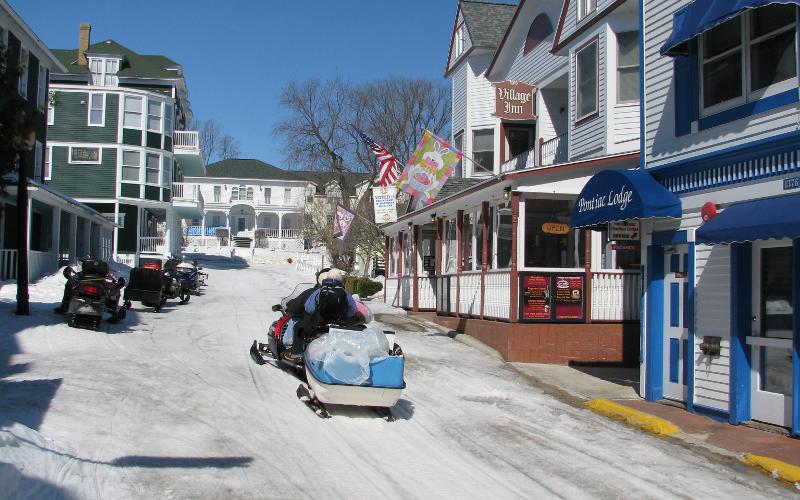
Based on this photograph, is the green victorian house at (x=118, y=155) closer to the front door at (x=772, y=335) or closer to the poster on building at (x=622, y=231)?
the poster on building at (x=622, y=231)

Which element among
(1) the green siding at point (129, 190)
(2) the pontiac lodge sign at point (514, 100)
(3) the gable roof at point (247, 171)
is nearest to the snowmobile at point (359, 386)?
(2) the pontiac lodge sign at point (514, 100)

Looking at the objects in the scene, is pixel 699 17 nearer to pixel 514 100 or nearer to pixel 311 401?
pixel 311 401

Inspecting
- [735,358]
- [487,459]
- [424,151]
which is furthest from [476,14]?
[487,459]

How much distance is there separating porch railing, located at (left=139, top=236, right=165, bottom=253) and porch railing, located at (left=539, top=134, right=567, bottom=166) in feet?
79.5

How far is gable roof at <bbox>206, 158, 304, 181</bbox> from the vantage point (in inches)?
2724

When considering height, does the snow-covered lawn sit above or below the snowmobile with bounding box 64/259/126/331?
below

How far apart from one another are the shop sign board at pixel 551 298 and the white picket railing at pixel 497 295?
0.40 meters

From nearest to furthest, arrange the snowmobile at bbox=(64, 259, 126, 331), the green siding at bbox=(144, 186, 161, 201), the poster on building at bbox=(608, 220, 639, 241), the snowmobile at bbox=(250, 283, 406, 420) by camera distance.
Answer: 1. the snowmobile at bbox=(250, 283, 406, 420)
2. the poster on building at bbox=(608, 220, 639, 241)
3. the snowmobile at bbox=(64, 259, 126, 331)
4. the green siding at bbox=(144, 186, 161, 201)

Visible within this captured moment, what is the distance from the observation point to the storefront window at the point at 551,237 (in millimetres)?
15070

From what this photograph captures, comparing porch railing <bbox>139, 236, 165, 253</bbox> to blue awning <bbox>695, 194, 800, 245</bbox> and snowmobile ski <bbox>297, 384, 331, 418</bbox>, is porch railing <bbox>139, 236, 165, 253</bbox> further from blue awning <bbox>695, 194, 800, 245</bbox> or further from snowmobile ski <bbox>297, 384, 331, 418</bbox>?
blue awning <bbox>695, 194, 800, 245</bbox>

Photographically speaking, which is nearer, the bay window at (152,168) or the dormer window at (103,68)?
the bay window at (152,168)

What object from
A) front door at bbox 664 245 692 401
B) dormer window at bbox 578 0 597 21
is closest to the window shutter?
front door at bbox 664 245 692 401

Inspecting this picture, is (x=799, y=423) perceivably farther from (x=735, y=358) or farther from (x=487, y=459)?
(x=487, y=459)

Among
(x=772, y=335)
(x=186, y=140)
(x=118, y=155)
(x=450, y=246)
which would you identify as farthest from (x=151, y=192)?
(x=772, y=335)
